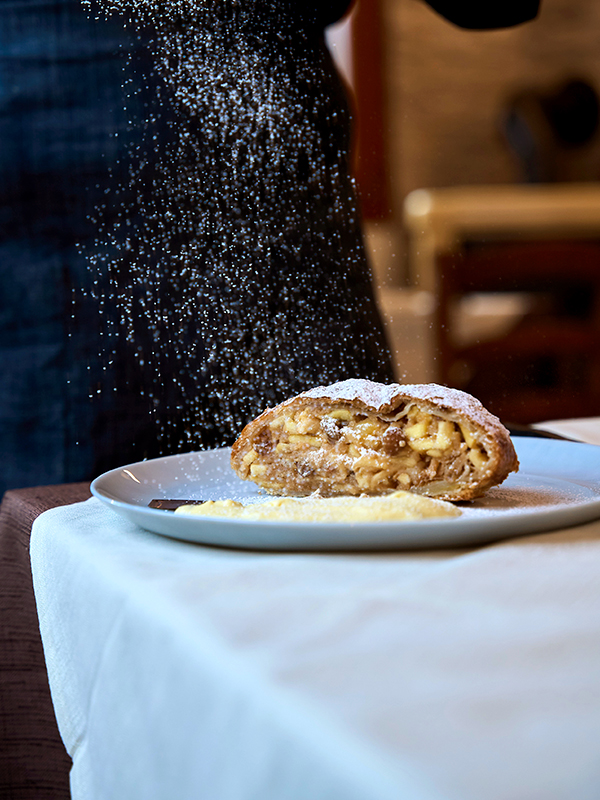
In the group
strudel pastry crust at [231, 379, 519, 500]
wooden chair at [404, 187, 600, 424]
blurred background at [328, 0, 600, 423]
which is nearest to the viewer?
strudel pastry crust at [231, 379, 519, 500]

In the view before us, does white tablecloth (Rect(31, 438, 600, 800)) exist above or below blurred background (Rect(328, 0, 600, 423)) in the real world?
below

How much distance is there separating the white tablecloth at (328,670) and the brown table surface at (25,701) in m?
0.15

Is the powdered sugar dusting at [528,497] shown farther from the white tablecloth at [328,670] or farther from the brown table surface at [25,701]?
the brown table surface at [25,701]

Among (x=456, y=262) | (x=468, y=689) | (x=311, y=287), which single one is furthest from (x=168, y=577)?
(x=456, y=262)

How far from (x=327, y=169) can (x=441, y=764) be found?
1.01m

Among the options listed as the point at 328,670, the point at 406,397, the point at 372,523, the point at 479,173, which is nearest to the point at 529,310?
the point at 479,173

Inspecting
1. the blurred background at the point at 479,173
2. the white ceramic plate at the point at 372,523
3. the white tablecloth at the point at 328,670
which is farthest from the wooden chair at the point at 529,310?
Result: the white tablecloth at the point at 328,670

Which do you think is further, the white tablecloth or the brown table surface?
the brown table surface

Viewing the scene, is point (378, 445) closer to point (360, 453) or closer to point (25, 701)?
point (360, 453)

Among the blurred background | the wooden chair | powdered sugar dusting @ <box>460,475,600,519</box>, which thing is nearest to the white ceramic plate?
powdered sugar dusting @ <box>460,475,600,519</box>

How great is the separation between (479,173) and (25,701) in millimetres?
3700

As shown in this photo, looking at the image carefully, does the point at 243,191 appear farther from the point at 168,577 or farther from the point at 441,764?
the point at 441,764

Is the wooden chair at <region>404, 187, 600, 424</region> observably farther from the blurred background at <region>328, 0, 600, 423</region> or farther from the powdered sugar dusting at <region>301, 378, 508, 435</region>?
the powdered sugar dusting at <region>301, 378, 508, 435</region>

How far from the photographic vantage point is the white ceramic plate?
0.35m
